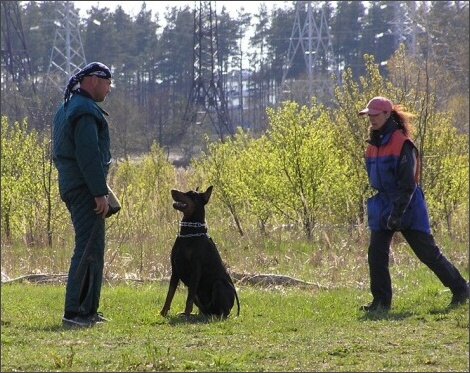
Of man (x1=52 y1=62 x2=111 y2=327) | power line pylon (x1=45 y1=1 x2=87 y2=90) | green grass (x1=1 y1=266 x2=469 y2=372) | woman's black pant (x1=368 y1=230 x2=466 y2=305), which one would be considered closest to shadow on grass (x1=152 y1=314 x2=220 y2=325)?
green grass (x1=1 y1=266 x2=469 y2=372)

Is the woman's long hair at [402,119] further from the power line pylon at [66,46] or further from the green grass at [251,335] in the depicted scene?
the power line pylon at [66,46]

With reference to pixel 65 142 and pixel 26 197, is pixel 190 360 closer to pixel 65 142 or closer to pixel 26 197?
pixel 65 142

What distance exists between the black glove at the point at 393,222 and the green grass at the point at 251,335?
Result: 30.3 inches

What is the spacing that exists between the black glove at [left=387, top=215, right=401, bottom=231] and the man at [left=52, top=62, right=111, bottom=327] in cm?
250

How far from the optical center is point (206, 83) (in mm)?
47688

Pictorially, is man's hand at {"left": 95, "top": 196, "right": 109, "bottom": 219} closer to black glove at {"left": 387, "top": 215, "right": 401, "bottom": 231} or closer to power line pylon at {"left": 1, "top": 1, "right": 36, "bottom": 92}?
black glove at {"left": 387, "top": 215, "right": 401, "bottom": 231}

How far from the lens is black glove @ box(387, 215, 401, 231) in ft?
25.6

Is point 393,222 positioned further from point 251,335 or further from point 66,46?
point 66,46

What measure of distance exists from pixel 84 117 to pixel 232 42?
49.9 m

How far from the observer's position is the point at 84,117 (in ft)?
22.8

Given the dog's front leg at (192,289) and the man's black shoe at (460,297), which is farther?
the man's black shoe at (460,297)

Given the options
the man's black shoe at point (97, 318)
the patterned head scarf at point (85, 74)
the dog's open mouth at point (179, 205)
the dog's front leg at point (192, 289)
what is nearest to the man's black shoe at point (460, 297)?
the dog's front leg at point (192, 289)

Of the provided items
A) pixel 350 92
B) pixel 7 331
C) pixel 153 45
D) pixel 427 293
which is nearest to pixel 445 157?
pixel 350 92

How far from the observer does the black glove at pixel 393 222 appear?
7801 millimetres
